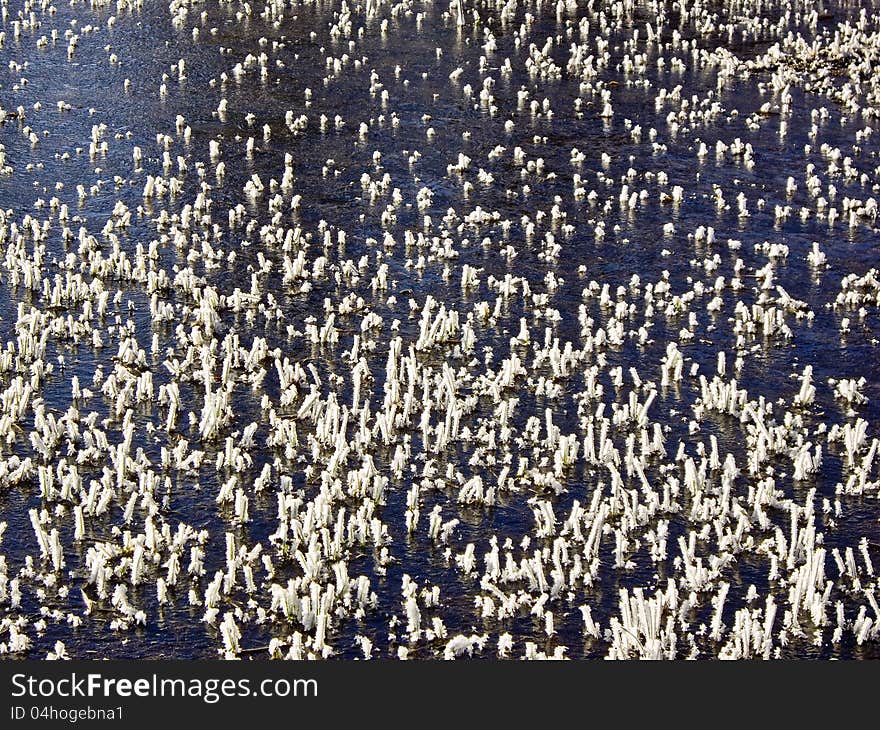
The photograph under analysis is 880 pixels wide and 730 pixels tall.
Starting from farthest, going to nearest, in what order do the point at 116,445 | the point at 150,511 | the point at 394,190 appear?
the point at 394,190
the point at 116,445
the point at 150,511

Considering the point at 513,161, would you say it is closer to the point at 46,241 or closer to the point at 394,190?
the point at 394,190

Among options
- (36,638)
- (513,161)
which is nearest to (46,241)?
(513,161)

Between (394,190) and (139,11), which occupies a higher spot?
(139,11)

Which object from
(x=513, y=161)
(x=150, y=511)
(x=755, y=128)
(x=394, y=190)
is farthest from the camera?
(x=755, y=128)

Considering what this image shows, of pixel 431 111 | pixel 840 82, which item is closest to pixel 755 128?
pixel 840 82

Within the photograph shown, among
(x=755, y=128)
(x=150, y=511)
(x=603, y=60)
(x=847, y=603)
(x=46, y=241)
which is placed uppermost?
(x=603, y=60)

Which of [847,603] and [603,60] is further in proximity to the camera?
[603,60]
